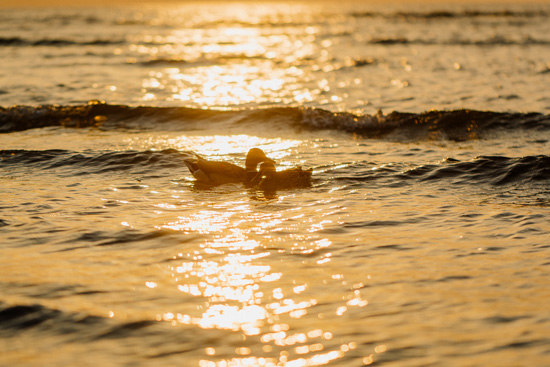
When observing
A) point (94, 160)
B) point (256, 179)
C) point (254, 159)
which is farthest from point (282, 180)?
point (94, 160)

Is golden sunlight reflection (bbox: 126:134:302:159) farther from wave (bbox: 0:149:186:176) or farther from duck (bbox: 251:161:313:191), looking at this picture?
duck (bbox: 251:161:313:191)

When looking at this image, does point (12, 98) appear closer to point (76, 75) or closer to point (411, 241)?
point (76, 75)

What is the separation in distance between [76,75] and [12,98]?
6711mm

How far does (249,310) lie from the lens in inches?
239

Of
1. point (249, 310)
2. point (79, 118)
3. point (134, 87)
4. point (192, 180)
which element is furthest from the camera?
point (134, 87)

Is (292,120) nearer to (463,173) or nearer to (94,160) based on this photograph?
(94,160)

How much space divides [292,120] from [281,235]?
33.4 feet

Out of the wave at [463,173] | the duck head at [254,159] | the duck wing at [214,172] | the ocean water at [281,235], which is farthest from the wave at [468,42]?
the duck wing at [214,172]

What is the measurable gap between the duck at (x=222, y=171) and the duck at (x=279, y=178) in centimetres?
21

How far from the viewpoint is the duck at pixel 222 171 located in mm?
10961

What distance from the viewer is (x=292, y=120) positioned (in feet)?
59.5

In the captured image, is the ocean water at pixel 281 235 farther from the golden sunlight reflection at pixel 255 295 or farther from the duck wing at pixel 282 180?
the duck wing at pixel 282 180

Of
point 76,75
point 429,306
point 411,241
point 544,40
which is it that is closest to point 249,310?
point 429,306

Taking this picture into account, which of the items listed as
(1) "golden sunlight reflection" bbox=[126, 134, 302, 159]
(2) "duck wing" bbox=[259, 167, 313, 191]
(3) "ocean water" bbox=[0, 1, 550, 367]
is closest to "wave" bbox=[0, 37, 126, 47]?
(3) "ocean water" bbox=[0, 1, 550, 367]
